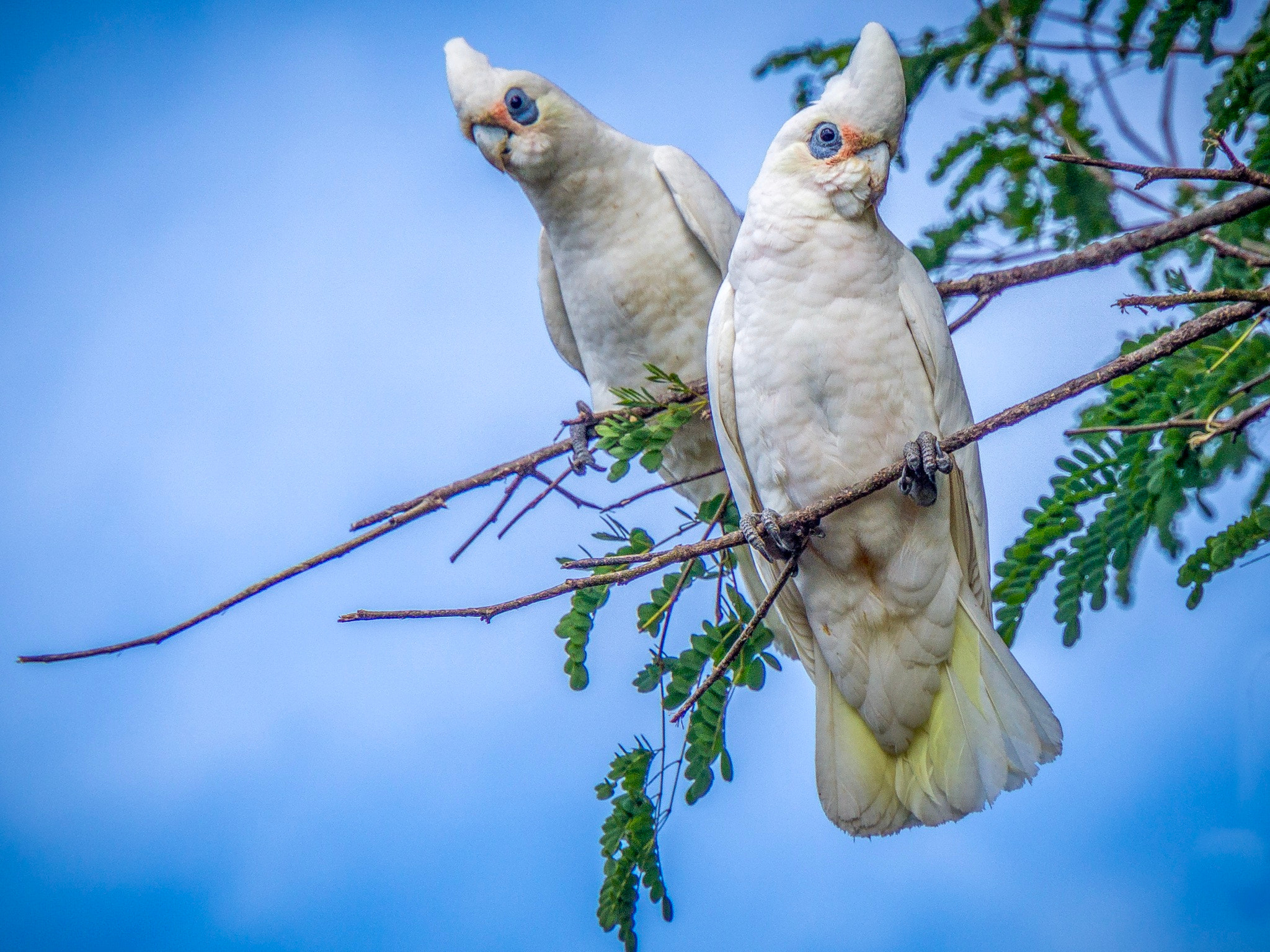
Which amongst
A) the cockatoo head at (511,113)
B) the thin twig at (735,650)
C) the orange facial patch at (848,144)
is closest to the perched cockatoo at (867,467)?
the orange facial patch at (848,144)

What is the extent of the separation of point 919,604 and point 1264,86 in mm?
923

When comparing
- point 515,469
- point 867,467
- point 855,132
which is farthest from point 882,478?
point 515,469

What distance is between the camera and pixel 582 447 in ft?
6.47

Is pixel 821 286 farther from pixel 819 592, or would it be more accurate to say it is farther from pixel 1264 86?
pixel 1264 86

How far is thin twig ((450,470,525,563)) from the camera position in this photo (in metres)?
1.59

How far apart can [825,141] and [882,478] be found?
0.52 meters

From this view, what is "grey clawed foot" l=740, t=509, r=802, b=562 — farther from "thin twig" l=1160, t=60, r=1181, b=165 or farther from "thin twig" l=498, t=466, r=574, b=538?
"thin twig" l=1160, t=60, r=1181, b=165

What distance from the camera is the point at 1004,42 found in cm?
197

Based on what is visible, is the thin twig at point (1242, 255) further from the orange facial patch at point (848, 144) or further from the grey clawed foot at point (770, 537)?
the grey clawed foot at point (770, 537)

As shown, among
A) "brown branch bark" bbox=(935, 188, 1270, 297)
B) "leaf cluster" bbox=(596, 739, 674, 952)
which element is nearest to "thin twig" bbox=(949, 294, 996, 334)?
"brown branch bark" bbox=(935, 188, 1270, 297)

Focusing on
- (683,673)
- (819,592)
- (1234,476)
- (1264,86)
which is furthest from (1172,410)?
(683,673)

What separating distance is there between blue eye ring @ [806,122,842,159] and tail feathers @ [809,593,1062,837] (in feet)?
2.19

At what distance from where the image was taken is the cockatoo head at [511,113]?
197 centimetres

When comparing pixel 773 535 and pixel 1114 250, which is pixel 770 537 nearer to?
pixel 773 535
